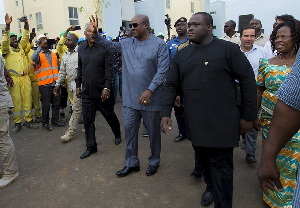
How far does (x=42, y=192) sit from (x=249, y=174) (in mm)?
2746

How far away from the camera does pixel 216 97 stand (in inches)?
95.7

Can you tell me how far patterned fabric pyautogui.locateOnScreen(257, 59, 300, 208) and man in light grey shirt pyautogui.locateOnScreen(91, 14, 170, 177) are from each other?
1.25m

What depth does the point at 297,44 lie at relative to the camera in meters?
2.80

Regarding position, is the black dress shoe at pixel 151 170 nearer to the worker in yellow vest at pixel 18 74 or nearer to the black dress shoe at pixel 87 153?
the black dress shoe at pixel 87 153

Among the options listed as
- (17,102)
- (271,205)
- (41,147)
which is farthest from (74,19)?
(271,205)

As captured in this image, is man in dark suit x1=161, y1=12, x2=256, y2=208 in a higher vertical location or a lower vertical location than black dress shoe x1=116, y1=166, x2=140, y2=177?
higher

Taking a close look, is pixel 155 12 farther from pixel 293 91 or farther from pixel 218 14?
pixel 293 91

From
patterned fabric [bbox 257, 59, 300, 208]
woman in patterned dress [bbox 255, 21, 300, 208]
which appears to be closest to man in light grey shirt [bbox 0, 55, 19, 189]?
woman in patterned dress [bbox 255, 21, 300, 208]

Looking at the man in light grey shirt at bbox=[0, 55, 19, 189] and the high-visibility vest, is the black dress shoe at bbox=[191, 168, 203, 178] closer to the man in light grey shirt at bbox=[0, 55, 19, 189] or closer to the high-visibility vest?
the man in light grey shirt at bbox=[0, 55, 19, 189]

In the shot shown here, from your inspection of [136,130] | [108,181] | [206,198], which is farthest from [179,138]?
[206,198]

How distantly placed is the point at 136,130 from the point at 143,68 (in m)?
0.86

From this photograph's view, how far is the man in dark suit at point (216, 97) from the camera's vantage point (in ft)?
7.91

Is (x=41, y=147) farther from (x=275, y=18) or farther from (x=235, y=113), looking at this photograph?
(x=275, y=18)

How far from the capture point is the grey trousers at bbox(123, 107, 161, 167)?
3560mm
